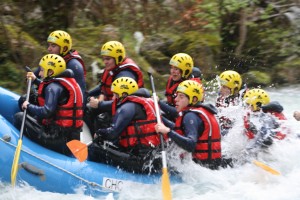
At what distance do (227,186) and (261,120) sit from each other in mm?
1067

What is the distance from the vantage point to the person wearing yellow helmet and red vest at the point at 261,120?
22.1ft

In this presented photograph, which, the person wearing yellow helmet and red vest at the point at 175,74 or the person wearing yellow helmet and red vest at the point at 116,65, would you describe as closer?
the person wearing yellow helmet and red vest at the point at 175,74

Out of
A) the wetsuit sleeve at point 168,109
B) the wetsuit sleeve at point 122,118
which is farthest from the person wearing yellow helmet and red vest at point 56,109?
the wetsuit sleeve at point 168,109

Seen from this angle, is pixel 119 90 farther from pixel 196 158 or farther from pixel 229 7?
pixel 229 7

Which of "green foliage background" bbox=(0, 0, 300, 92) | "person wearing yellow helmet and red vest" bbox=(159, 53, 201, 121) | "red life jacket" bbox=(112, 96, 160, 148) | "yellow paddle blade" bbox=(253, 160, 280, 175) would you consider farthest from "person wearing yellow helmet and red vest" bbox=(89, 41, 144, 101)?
"green foliage background" bbox=(0, 0, 300, 92)

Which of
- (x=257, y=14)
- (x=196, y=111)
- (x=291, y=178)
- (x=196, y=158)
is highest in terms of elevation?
(x=257, y=14)

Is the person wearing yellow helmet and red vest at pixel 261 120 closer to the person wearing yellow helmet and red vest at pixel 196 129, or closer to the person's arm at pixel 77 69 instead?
the person wearing yellow helmet and red vest at pixel 196 129

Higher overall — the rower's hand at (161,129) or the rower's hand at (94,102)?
the rower's hand at (94,102)

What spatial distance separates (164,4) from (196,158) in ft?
22.4

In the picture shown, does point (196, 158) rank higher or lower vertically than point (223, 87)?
lower

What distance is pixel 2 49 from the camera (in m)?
9.63

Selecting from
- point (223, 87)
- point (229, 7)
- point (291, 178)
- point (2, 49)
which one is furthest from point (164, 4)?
point (291, 178)

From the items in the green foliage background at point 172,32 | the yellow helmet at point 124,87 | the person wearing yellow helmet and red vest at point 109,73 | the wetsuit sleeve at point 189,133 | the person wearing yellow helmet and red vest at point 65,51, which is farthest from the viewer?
the green foliage background at point 172,32

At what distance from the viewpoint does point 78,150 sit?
575 centimetres
